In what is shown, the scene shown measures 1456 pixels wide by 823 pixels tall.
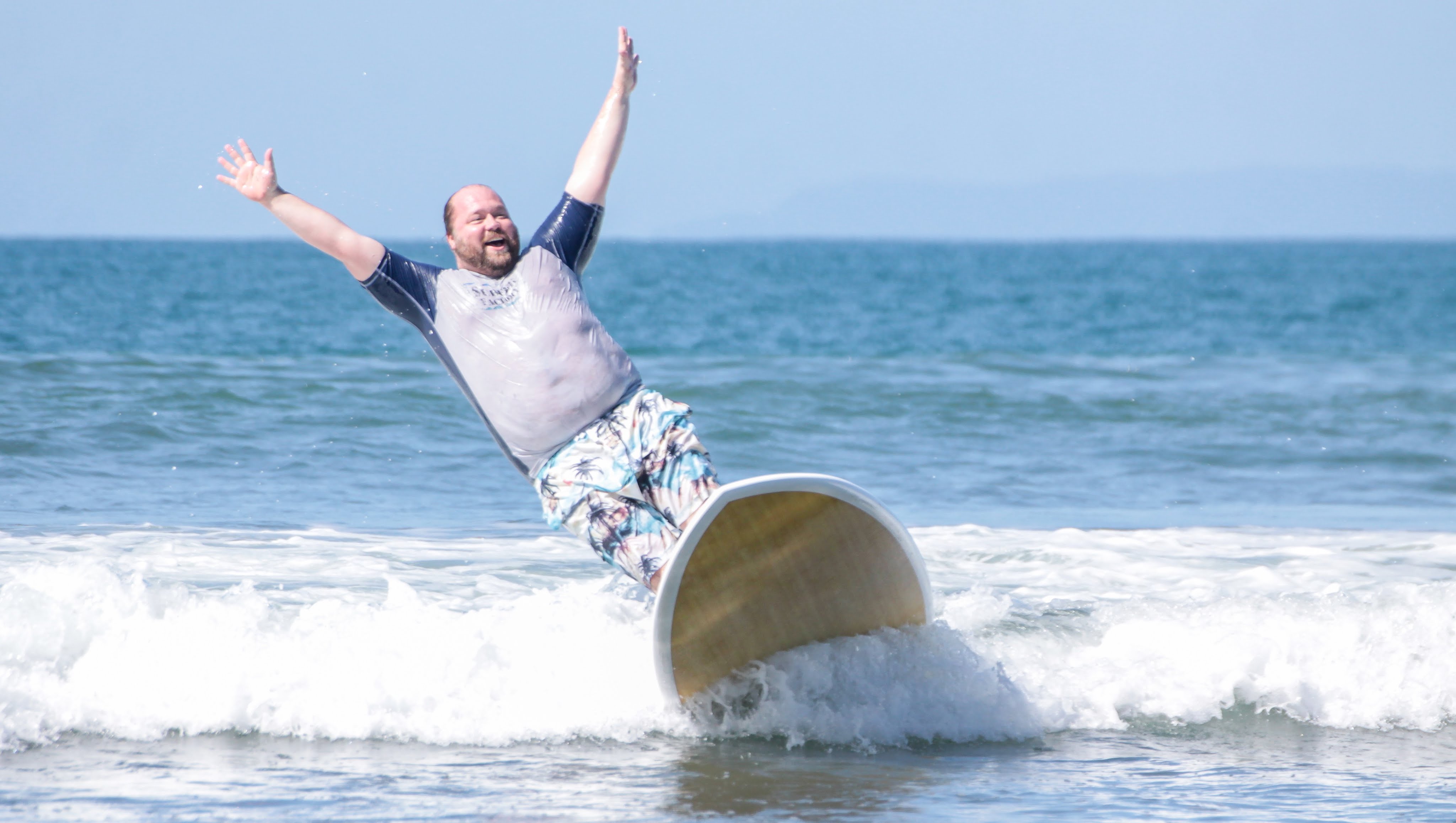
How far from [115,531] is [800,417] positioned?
21.2 feet

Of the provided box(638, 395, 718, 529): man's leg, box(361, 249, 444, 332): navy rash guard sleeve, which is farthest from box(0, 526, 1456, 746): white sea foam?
box(361, 249, 444, 332): navy rash guard sleeve

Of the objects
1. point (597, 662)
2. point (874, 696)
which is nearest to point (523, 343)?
point (597, 662)

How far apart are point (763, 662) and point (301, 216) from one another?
2011 mm

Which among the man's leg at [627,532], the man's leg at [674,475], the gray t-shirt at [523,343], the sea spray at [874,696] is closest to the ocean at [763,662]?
the sea spray at [874,696]

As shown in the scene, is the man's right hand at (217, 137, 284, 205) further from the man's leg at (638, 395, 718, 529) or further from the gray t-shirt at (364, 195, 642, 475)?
the man's leg at (638, 395, 718, 529)

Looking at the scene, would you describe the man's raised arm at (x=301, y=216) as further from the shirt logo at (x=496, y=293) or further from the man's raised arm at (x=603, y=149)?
the man's raised arm at (x=603, y=149)

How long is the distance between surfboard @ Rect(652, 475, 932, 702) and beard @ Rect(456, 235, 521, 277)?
1015 mm

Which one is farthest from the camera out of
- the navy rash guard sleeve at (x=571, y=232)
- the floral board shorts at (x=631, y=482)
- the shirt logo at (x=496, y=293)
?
the navy rash guard sleeve at (x=571, y=232)

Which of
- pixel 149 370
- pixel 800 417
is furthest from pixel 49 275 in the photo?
pixel 800 417

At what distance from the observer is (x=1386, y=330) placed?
3409cm

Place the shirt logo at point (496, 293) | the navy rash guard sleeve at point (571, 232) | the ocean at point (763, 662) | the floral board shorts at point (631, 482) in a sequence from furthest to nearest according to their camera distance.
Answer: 1. the navy rash guard sleeve at point (571, 232)
2. the shirt logo at point (496, 293)
3. the floral board shorts at point (631, 482)
4. the ocean at point (763, 662)

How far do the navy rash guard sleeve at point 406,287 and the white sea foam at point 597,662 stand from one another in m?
1.22

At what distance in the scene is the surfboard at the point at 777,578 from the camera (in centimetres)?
418

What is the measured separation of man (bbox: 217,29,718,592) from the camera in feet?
13.8
